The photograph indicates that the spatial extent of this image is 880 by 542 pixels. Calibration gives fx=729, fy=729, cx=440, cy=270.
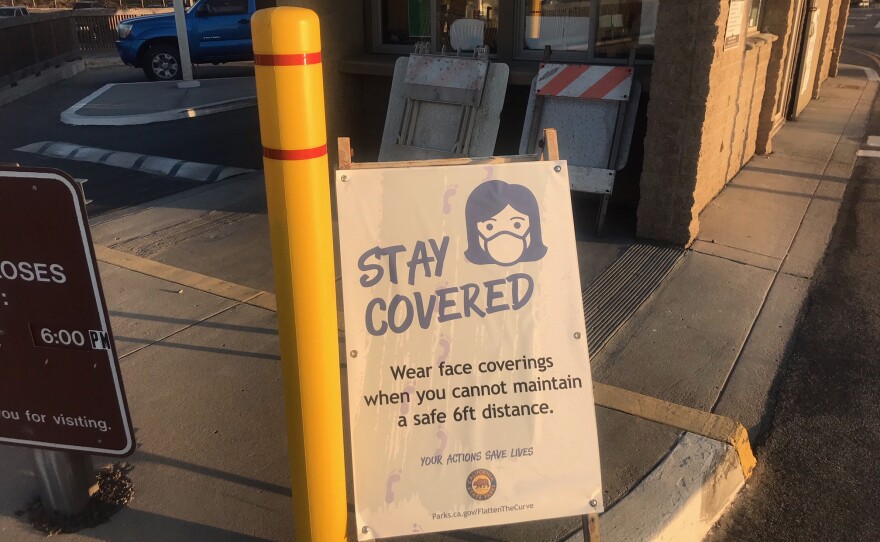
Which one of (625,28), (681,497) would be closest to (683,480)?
(681,497)

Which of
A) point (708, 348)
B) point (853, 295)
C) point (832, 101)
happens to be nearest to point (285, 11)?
point (708, 348)

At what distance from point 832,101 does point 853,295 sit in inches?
392

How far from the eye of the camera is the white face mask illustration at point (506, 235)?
105 inches

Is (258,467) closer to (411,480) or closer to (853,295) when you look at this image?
(411,480)

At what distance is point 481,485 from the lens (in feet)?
8.78

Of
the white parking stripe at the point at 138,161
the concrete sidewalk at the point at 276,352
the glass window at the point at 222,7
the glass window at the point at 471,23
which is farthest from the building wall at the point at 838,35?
the white parking stripe at the point at 138,161

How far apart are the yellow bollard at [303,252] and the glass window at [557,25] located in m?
5.03

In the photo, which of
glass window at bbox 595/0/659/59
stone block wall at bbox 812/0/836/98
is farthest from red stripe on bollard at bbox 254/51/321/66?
stone block wall at bbox 812/0/836/98

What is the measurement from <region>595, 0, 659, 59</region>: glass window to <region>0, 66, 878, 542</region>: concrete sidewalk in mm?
1469

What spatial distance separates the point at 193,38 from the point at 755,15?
12.4 metres

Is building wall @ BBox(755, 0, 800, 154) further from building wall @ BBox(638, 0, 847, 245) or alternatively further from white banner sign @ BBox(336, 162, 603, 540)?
white banner sign @ BBox(336, 162, 603, 540)

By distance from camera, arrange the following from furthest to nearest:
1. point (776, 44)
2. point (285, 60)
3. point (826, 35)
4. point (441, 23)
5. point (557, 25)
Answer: point (826, 35)
point (776, 44)
point (441, 23)
point (557, 25)
point (285, 60)

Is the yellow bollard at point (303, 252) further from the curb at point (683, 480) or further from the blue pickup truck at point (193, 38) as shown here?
the blue pickup truck at point (193, 38)

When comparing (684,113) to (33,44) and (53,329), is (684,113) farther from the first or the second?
(33,44)
